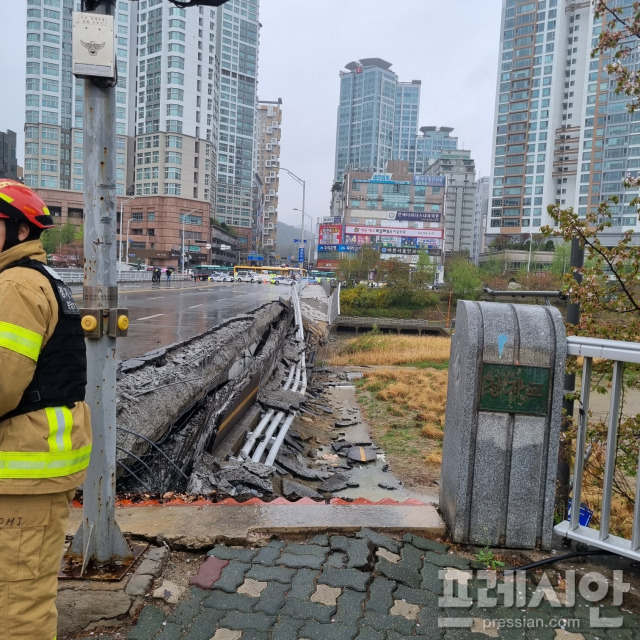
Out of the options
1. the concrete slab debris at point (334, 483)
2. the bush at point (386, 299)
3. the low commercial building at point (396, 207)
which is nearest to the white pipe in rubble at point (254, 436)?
the concrete slab debris at point (334, 483)

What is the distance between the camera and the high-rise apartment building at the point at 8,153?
88.8 metres

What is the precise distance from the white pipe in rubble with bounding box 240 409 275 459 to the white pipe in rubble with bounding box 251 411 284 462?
3.7 inches

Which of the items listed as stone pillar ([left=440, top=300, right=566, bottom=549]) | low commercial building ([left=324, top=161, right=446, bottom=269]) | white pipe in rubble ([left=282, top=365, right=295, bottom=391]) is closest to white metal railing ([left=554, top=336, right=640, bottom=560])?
stone pillar ([left=440, top=300, right=566, bottom=549])

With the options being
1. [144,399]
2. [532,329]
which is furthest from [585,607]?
[144,399]

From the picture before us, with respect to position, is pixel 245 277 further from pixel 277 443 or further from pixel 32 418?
pixel 32 418

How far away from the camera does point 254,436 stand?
8.10 metres

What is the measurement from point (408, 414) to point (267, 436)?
542cm

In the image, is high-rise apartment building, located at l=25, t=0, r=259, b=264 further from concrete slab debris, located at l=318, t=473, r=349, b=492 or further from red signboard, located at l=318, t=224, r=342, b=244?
concrete slab debris, located at l=318, t=473, r=349, b=492

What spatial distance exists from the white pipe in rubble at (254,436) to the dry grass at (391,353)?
12.3 meters

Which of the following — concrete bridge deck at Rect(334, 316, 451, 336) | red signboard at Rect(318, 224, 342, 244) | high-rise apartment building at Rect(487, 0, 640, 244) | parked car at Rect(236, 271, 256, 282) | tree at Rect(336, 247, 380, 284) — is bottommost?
concrete bridge deck at Rect(334, 316, 451, 336)

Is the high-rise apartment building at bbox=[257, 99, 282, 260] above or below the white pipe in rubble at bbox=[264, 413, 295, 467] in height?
above

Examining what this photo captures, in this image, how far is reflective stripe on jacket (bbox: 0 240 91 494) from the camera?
6.29 feet

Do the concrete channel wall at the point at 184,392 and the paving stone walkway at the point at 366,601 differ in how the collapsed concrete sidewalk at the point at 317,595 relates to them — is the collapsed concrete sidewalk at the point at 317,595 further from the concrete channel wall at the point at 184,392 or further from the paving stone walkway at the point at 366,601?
the concrete channel wall at the point at 184,392

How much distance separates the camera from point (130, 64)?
91.1 metres
